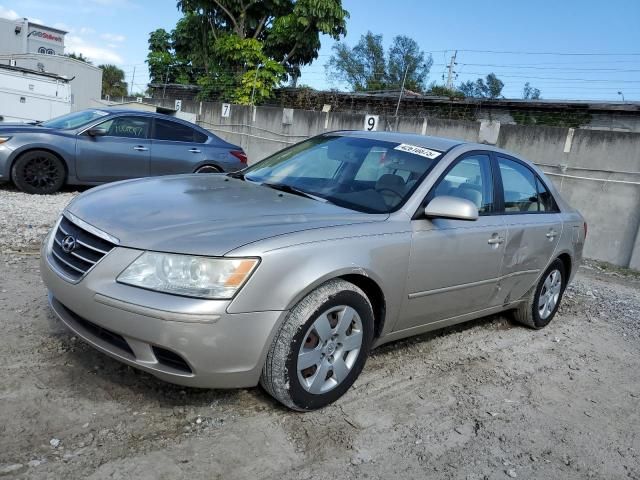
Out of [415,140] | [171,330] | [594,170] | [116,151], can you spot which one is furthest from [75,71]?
[171,330]

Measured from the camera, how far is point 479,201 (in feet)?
13.4

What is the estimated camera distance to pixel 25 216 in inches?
267

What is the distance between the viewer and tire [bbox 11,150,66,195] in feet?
26.1

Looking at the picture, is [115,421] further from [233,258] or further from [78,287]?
[233,258]

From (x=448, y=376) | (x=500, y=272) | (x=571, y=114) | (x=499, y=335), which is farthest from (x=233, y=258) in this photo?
(x=571, y=114)

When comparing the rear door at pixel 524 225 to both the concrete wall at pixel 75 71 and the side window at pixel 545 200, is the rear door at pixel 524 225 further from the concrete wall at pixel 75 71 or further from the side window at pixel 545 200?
the concrete wall at pixel 75 71

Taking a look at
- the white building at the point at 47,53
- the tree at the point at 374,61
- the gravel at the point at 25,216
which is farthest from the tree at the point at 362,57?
the gravel at the point at 25,216

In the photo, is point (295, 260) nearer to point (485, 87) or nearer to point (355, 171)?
point (355, 171)

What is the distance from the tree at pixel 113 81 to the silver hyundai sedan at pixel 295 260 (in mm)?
49801

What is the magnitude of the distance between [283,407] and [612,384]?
8.45 ft

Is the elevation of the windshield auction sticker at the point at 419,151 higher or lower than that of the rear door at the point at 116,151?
higher

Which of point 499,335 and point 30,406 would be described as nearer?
point 30,406

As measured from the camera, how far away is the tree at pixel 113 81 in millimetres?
50441

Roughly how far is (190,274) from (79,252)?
2.33 ft
